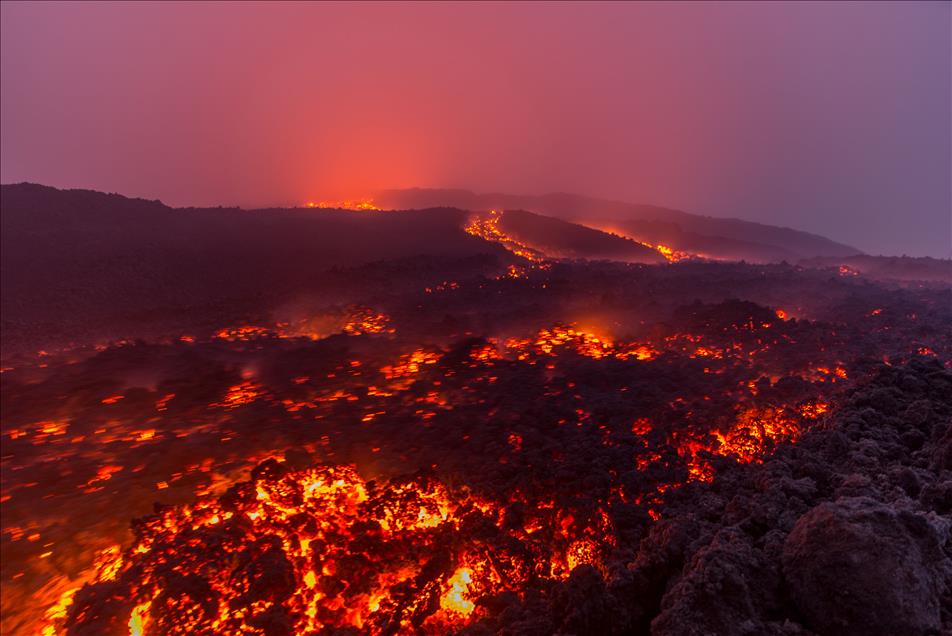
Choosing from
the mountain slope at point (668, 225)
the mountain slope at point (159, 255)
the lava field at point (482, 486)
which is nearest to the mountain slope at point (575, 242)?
the mountain slope at point (159, 255)

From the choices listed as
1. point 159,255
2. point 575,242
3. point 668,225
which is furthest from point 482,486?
point 668,225

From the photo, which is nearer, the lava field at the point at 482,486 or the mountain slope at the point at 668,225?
the lava field at the point at 482,486

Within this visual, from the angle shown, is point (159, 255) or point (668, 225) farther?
point (668, 225)

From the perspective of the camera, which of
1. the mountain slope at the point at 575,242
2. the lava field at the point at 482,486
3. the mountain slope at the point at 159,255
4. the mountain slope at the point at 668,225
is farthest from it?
the mountain slope at the point at 668,225

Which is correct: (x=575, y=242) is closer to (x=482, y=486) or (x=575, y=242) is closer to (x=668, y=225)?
(x=668, y=225)

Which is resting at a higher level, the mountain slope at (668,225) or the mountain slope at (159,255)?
the mountain slope at (668,225)

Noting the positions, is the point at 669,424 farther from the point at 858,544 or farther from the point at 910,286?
the point at 910,286

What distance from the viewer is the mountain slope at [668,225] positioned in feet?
135

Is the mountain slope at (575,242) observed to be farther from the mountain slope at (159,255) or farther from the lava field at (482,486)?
the lava field at (482,486)

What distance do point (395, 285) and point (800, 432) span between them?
573 inches

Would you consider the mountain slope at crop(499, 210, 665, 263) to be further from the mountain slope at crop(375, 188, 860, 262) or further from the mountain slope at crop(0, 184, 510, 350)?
the mountain slope at crop(375, 188, 860, 262)

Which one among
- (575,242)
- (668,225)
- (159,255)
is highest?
(668,225)

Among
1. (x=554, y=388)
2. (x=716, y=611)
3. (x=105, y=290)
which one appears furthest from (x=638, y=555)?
(x=105, y=290)

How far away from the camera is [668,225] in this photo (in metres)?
43.9
